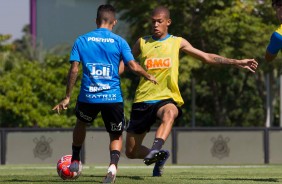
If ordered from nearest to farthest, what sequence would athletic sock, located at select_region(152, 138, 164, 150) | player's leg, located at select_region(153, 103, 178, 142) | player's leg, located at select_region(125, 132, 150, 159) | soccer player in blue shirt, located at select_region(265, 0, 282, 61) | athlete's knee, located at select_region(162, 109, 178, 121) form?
1. soccer player in blue shirt, located at select_region(265, 0, 282, 61)
2. athletic sock, located at select_region(152, 138, 164, 150)
3. player's leg, located at select_region(153, 103, 178, 142)
4. athlete's knee, located at select_region(162, 109, 178, 121)
5. player's leg, located at select_region(125, 132, 150, 159)

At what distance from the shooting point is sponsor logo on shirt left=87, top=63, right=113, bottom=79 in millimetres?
11078

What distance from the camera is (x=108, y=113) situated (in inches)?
441

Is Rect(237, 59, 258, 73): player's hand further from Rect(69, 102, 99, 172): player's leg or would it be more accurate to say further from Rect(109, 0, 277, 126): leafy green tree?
Rect(109, 0, 277, 126): leafy green tree

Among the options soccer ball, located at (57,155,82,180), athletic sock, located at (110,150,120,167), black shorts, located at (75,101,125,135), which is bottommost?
soccer ball, located at (57,155,82,180)

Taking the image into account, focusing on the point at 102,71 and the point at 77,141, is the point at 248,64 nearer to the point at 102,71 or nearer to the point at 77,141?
the point at 102,71

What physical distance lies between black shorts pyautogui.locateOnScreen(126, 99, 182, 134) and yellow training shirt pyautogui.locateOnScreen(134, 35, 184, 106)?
2.8 inches

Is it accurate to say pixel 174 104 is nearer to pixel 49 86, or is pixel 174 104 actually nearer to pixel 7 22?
pixel 49 86

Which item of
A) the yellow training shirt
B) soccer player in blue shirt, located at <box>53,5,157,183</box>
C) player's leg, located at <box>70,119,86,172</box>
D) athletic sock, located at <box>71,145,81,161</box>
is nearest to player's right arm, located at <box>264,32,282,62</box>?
the yellow training shirt

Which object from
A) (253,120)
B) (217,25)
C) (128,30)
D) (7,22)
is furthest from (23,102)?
(7,22)

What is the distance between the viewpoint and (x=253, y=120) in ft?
177

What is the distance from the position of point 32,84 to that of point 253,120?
67.5 ft

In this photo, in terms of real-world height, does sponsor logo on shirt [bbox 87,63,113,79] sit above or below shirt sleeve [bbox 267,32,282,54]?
below

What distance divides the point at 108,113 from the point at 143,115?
1.61 metres

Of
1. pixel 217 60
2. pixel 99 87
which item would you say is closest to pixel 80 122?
pixel 99 87
